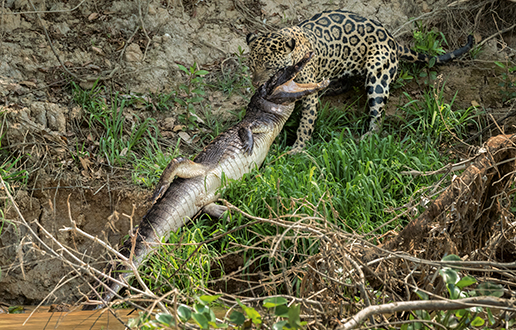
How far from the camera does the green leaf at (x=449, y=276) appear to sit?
184cm

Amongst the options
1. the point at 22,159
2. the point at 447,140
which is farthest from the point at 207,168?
the point at 447,140

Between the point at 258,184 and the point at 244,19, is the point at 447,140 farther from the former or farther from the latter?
the point at 244,19

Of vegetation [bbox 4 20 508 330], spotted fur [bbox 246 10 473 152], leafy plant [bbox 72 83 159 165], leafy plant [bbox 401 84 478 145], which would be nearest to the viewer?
vegetation [bbox 4 20 508 330]

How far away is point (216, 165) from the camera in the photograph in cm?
423

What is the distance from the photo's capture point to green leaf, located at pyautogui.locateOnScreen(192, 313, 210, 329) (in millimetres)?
1712

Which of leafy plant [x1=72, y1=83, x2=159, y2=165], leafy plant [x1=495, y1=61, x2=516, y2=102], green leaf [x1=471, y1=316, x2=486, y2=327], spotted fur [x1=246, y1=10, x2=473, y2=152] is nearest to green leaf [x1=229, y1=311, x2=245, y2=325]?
green leaf [x1=471, y1=316, x2=486, y2=327]

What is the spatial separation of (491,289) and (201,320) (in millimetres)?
1221

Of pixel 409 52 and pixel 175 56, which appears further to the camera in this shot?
pixel 175 56

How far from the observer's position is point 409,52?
536cm

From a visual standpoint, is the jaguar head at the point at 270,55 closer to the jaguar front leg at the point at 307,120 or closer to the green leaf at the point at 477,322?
the jaguar front leg at the point at 307,120

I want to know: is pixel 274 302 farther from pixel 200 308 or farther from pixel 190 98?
pixel 190 98

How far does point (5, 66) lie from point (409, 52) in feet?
15.8

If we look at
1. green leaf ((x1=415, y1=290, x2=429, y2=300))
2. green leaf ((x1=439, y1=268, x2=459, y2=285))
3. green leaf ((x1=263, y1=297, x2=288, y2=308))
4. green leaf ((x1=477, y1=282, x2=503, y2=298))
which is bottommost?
green leaf ((x1=477, y1=282, x2=503, y2=298))

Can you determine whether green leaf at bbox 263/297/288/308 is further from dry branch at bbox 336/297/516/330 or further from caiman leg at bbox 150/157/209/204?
caiman leg at bbox 150/157/209/204
